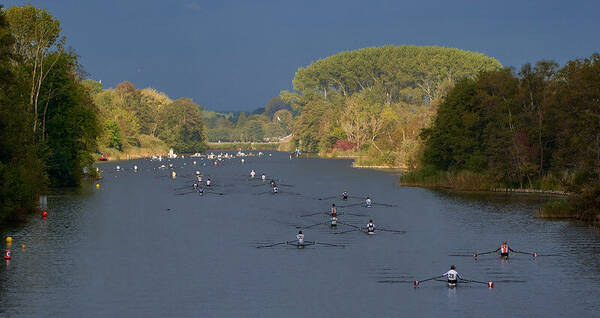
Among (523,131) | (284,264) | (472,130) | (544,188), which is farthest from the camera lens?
(472,130)

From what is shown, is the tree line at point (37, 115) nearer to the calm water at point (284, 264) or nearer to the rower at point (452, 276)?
the calm water at point (284, 264)

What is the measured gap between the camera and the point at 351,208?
86375 mm

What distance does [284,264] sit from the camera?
2024 inches

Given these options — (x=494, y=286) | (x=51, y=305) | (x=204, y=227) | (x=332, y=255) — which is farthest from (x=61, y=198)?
(x=494, y=286)

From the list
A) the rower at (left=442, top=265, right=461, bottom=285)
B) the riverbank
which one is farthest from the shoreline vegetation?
the rower at (left=442, top=265, right=461, bottom=285)

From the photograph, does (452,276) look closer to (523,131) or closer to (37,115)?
(523,131)

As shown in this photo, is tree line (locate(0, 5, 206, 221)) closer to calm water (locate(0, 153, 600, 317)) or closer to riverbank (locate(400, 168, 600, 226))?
calm water (locate(0, 153, 600, 317))

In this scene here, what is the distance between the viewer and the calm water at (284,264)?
40312 millimetres

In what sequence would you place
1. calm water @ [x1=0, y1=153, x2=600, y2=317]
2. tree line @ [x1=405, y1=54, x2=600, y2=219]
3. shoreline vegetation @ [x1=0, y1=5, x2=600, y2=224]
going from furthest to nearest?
tree line @ [x1=405, y1=54, x2=600, y2=219] → shoreline vegetation @ [x1=0, y1=5, x2=600, y2=224] → calm water @ [x1=0, y1=153, x2=600, y2=317]

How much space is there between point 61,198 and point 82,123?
1596cm

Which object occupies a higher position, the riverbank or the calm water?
the riverbank

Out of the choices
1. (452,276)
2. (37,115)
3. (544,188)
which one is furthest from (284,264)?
(37,115)

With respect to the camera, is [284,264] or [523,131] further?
[523,131]

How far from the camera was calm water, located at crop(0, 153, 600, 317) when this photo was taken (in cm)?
4031
